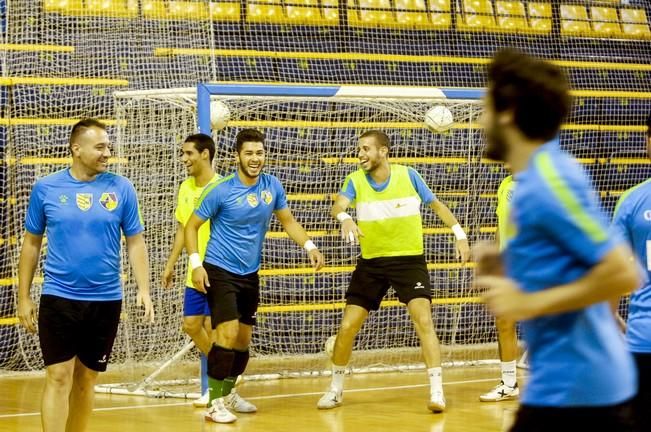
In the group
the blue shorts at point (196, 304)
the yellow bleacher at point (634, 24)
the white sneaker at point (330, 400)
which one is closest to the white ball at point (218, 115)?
the blue shorts at point (196, 304)

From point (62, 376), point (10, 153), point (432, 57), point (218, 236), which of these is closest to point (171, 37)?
point (10, 153)

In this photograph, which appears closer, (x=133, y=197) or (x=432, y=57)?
(x=133, y=197)

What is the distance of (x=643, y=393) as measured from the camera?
4.14 meters

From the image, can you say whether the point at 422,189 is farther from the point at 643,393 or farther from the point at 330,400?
the point at 643,393

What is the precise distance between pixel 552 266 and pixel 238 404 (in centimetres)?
620

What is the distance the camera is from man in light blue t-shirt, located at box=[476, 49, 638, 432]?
2637 millimetres

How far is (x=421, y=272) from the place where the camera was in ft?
28.6

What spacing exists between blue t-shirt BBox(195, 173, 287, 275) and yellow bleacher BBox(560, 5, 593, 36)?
8847 millimetres

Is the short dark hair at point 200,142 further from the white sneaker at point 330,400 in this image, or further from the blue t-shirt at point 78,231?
the blue t-shirt at point 78,231

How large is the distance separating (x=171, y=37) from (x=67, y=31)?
1492mm

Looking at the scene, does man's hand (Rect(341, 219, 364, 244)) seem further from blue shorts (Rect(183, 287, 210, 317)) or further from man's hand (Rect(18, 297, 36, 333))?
man's hand (Rect(18, 297, 36, 333))

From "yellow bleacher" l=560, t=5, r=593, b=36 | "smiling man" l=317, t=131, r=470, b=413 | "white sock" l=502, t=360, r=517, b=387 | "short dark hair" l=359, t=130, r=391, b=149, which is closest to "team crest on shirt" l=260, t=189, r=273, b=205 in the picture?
"smiling man" l=317, t=131, r=470, b=413

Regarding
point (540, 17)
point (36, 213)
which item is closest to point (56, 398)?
point (36, 213)

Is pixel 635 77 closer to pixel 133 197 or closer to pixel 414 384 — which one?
pixel 414 384
